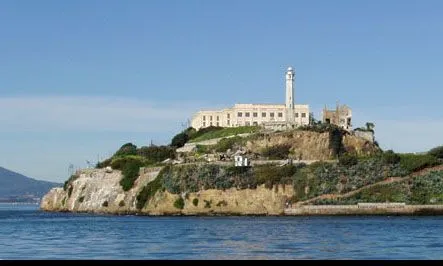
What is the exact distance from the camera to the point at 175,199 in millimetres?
132875

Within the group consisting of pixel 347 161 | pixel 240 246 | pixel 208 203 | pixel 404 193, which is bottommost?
pixel 240 246

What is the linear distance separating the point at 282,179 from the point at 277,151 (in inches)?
716

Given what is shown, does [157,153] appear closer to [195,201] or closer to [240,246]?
[195,201]

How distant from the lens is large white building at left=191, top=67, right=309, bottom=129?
6644 inches

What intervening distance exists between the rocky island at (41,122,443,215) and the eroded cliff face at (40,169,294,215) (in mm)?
128

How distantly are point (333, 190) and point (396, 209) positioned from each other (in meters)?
8.86

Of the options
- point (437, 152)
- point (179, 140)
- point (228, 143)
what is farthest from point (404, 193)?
point (179, 140)

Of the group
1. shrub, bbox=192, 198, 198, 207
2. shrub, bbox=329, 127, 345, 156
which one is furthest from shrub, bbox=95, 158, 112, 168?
shrub, bbox=192, 198, 198, 207

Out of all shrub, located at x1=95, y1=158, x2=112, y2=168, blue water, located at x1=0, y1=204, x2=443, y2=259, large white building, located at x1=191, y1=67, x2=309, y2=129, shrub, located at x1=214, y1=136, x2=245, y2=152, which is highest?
large white building, located at x1=191, y1=67, x2=309, y2=129

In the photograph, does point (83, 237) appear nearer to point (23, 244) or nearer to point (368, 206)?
point (23, 244)

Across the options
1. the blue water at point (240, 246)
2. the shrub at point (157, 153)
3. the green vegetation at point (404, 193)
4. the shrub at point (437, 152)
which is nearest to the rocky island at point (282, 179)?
the shrub at point (437, 152)

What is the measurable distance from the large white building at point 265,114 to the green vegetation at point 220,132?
248 cm

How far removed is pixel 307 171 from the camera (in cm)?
12912

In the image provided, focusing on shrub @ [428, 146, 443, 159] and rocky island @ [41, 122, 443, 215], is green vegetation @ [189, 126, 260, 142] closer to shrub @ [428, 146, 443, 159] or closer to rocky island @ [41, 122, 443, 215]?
rocky island @ [41, 122, 443, 215]
